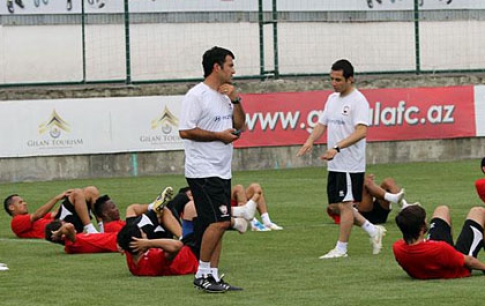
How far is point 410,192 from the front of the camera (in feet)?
68.1

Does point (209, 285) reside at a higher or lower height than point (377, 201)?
lower

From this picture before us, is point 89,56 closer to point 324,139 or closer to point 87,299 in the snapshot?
point 324,139

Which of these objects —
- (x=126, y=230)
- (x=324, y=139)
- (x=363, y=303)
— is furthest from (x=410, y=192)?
(x=363, y=303)

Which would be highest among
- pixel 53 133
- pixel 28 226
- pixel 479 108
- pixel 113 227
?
pixel 479 108

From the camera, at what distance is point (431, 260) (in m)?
10.5

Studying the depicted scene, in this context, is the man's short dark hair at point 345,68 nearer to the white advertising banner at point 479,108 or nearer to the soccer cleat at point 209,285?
the soccer cleat at point 209,285

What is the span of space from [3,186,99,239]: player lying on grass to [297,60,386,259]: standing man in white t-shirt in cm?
328

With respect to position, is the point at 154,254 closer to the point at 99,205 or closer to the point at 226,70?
the point at 226,70

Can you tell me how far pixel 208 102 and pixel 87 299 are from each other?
6.18 ft

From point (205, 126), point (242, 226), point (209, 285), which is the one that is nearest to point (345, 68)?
point (242, 226)

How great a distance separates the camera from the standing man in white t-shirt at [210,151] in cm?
1066

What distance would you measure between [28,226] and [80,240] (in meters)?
1.98

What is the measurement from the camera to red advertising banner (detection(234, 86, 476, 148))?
85.4ft

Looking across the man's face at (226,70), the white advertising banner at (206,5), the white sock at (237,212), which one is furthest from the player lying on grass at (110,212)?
the white advertising banner at (206,5)
